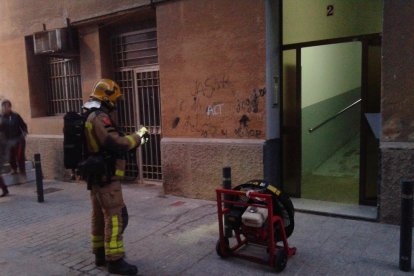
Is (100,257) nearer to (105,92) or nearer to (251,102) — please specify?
(105,92)

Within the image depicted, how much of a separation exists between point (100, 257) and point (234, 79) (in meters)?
3.43

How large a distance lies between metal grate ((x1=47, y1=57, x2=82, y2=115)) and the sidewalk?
341 centimetres

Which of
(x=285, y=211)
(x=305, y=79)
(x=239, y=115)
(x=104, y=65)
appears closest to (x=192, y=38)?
(x=239, y=115)

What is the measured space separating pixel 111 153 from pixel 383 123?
356 centimetres

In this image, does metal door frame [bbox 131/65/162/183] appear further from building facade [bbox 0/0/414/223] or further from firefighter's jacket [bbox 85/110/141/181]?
firefighter's jacket [bbox 85/110/141/181]

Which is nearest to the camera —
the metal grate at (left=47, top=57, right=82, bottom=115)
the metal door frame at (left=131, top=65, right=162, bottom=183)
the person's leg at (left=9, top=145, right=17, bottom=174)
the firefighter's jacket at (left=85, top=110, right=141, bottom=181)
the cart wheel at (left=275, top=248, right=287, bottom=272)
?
the cart wheel at (left=275, top=248, right=287, bottom=272)

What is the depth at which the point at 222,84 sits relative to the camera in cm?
634

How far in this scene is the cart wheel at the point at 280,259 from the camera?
3.84m

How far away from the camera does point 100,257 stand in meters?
4.32

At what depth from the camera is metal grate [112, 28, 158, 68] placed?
787 centimetres

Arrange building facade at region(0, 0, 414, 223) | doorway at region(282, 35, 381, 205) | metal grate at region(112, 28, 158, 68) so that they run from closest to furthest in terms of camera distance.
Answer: building facade at region(0, 0, 414, 223) → doorway at region(282, 35, 381, 205) → metal grate at region(112, 28, 158, 68)

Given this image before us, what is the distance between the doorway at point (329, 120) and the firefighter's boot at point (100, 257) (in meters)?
3.37

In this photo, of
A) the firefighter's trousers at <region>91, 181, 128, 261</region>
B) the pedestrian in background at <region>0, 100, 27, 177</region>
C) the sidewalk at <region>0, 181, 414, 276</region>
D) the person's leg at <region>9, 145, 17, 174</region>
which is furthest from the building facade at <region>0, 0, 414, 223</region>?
the firefighter's trousers at <region>91, 181, 128, 261</region>

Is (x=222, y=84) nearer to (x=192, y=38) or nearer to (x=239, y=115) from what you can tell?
(x=239, y=115)
